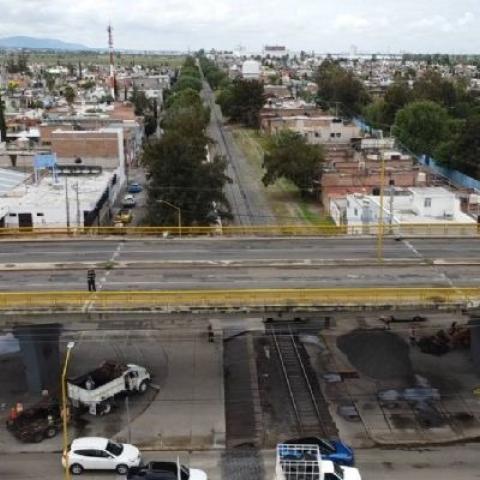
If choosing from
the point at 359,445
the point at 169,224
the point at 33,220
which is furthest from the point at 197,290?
the point at 33,220

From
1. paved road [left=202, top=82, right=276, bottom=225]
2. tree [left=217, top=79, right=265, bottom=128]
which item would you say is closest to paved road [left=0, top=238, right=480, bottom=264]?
paved road [left=202, top=82, right=276, bottom=225]

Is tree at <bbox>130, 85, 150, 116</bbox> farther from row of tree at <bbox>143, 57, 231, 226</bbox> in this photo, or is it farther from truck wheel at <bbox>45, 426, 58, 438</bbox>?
truck wheel at <bbox>45, 426, 58, 438</bbox>

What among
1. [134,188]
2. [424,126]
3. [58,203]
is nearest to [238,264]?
[58,203]

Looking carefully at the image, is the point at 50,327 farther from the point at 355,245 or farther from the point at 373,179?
the point at 373,179

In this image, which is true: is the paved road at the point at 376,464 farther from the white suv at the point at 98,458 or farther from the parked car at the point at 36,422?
the parked car at the point at 36,422

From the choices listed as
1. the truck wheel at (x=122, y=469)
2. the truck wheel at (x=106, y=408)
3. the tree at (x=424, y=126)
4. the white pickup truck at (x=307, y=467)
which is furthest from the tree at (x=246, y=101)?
the white pickup truck at (x=307, y=467)

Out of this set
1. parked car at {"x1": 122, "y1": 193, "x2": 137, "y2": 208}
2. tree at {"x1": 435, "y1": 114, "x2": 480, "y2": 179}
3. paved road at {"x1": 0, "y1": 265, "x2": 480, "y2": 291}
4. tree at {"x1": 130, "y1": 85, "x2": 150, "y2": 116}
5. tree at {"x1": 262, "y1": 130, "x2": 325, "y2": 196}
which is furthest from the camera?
tree at {"x1": 130, "y1": 85, "x2": 150, "y2": 116}
